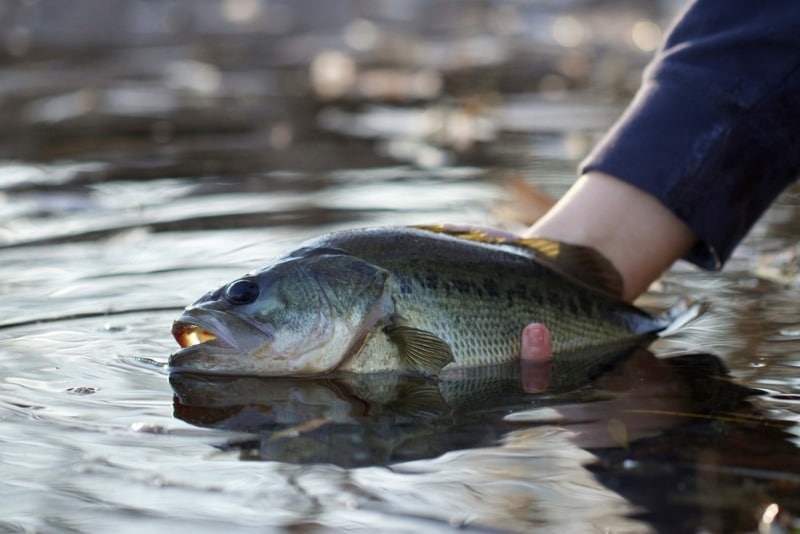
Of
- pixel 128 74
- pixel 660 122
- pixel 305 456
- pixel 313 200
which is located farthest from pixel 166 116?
pixel 305 456

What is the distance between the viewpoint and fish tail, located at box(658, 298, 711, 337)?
4613 mm

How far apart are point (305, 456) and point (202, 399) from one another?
60 cm

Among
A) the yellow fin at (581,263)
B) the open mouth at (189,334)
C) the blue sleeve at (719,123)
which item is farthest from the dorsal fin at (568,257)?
the open mouth at (189,334)

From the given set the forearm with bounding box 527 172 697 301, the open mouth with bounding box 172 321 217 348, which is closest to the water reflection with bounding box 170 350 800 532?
the open mouth with bounding box 172 321 217 348

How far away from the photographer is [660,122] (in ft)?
15.2

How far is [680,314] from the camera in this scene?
4.75m

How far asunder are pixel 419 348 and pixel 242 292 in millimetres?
589

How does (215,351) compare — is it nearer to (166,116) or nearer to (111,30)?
(166,116)

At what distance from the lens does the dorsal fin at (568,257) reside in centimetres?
439

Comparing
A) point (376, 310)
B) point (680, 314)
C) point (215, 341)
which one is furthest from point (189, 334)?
point (680, 314)

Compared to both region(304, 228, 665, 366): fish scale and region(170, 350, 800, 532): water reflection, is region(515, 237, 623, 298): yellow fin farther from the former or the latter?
region(170, 350, 800, 532): water reflection

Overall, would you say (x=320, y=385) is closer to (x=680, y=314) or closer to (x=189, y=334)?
(x=189, y=334)

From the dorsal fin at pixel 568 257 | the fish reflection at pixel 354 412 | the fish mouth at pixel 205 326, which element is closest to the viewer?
the fish reflection at pixel 354 412

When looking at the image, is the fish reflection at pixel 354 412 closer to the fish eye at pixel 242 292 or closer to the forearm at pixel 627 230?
the fish eye at pixel 242 292
